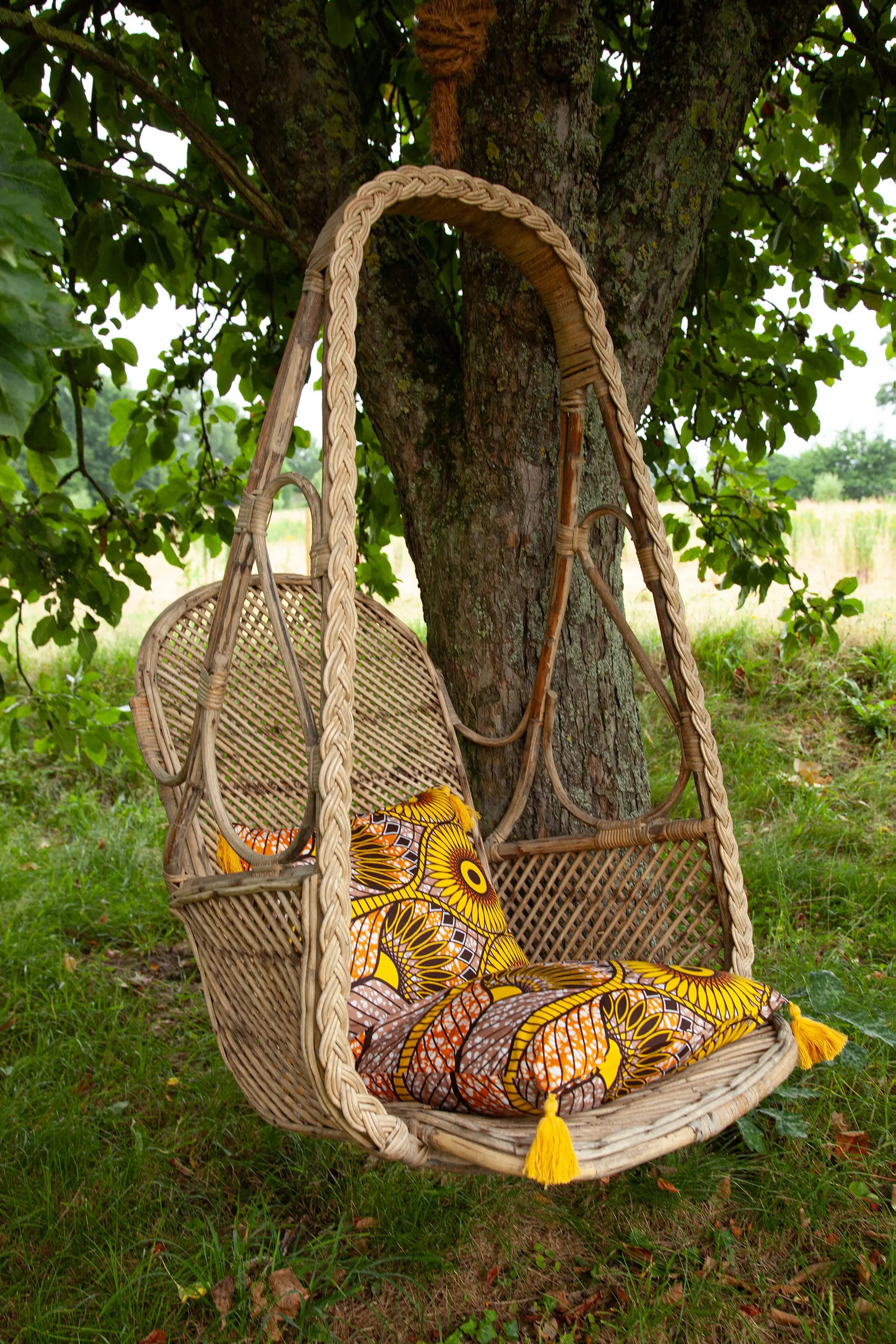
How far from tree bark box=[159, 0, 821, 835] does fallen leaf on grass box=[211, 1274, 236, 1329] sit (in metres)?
0.81

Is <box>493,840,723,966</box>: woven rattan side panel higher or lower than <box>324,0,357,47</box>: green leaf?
lower

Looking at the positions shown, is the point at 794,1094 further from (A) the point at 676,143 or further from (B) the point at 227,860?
(A) the point at 676,143

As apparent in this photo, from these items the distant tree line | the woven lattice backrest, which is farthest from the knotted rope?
the distant tree line

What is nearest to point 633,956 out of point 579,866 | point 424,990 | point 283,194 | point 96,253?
point 579,866

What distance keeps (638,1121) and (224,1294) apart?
2.19 feet

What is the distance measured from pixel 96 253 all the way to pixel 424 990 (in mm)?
1443

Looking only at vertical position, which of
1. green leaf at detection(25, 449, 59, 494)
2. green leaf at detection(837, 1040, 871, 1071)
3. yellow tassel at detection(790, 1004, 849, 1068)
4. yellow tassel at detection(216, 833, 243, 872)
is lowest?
green leaf at detection(837, 1040, 871, 1071)

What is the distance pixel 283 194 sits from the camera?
1714mm

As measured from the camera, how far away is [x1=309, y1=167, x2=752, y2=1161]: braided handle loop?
0.99 m

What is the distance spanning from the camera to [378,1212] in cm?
147

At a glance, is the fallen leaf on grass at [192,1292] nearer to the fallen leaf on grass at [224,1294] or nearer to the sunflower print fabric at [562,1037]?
the fallen leaf on grass at [224,1294]

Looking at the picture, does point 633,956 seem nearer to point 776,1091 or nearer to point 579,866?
point 579,866

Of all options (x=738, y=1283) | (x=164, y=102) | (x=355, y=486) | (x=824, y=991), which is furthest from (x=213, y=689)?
(x=824, y=991)

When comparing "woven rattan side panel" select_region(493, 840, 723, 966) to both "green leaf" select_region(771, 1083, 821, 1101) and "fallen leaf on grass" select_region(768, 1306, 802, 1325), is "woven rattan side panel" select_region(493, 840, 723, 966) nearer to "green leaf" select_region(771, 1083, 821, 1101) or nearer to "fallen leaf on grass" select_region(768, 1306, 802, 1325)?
"green leaf" select_region(771, 1083, 821, 1101)
